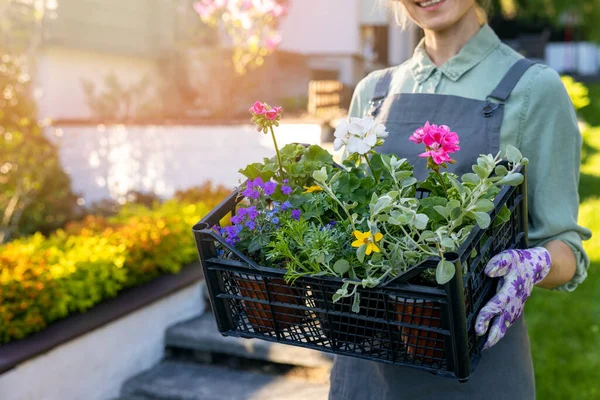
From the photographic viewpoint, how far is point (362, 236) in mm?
1115

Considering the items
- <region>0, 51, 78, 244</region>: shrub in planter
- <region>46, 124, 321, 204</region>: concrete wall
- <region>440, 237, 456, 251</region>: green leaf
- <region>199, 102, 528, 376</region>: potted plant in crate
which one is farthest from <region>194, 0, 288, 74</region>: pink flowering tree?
<region>440, 237, 456, 251</region>: green leaf

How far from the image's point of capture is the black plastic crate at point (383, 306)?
3.66 feet

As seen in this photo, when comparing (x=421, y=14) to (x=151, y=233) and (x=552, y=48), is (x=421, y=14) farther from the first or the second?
(x=552, y=48)

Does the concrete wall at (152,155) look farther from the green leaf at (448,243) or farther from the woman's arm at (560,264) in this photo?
the green leaf at (448,243)

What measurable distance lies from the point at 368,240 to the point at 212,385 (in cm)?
259

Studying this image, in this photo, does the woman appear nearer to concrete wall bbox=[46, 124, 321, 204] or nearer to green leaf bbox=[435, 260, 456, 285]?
green leaf bbox=[435, 260, 456, 285]

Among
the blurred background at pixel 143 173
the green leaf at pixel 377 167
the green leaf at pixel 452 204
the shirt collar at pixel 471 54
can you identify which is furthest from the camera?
the blurred background at pixel 143 173

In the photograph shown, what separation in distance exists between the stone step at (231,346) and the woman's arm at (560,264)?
190cm

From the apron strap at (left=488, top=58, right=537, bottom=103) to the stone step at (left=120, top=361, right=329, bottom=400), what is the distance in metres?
2.03

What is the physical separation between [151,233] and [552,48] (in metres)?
19.5

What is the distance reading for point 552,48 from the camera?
20250 millimetres

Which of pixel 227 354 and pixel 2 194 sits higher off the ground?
pixel 2 194

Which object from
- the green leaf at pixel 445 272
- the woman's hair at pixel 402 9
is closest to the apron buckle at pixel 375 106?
the woman's hair at pixel 402 9

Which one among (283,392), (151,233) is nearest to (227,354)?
(283,392)
